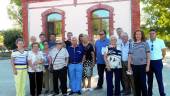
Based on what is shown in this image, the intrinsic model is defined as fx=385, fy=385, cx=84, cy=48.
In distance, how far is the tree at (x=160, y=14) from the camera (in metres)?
45.8

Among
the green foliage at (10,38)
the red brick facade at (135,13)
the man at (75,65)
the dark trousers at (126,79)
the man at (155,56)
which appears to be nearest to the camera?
the man at (155,56)

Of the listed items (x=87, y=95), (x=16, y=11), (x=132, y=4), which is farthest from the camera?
(x=16, y=11)

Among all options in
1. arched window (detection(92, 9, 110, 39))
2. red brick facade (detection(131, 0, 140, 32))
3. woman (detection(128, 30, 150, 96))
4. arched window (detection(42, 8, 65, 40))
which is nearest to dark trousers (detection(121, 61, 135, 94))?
woman (detection(128, 30, 150, 96))

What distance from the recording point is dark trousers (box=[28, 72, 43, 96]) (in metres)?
12.2

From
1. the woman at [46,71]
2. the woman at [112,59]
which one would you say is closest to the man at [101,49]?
the woman at [112,59]

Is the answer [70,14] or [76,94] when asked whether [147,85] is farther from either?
[70,14]

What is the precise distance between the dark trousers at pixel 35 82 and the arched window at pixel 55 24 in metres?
13.2

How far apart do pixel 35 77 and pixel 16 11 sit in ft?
162

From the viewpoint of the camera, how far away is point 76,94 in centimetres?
1220

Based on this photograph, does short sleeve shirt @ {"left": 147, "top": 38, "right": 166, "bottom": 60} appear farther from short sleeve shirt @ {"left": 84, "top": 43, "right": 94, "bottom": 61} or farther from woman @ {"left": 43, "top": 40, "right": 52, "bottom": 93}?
woman @ {"left": 43, "top": 40, "right": 52, "bottom": 93}

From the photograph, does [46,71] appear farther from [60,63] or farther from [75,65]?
[75,65]

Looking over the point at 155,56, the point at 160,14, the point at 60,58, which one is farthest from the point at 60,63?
the point at 160,14

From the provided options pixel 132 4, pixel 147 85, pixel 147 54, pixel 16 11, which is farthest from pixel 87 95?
pixel 16 11

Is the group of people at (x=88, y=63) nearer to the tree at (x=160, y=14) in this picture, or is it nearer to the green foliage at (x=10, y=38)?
the green foliage at (x=10, y=38)
